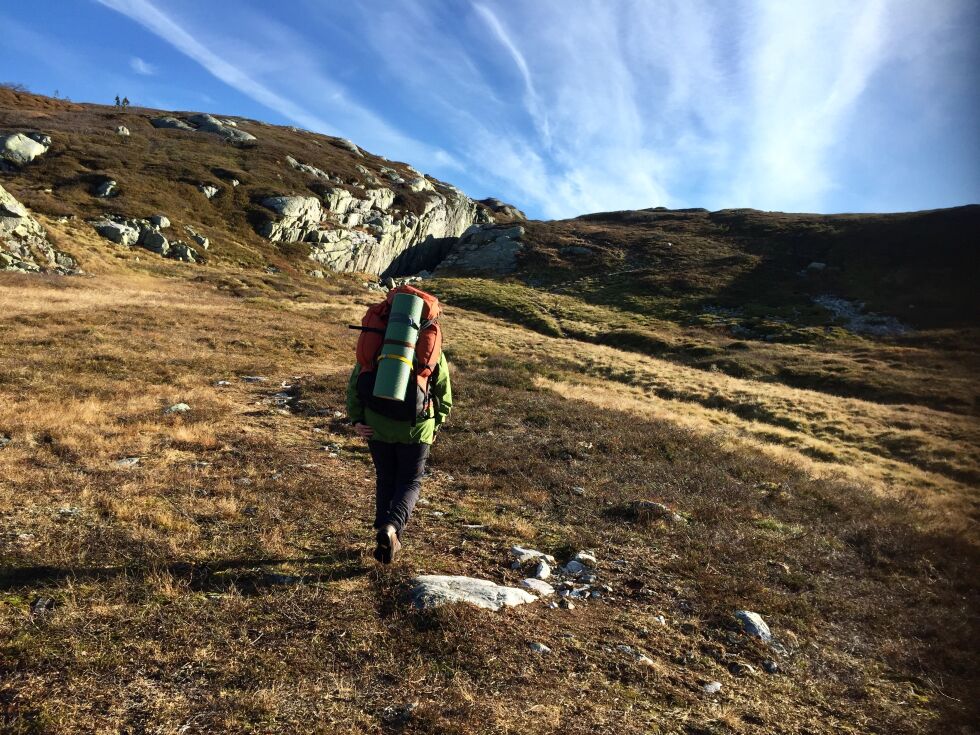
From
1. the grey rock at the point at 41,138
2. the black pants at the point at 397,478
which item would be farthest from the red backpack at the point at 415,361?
the grey rock at the point at 41,138

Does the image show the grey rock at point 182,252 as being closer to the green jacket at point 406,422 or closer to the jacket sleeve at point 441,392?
the green jacket at point 406,422

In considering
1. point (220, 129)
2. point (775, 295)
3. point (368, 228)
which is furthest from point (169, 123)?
point (775, 295)

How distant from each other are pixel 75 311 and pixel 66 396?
1477cm

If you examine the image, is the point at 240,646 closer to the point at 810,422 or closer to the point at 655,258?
the point at 810,422

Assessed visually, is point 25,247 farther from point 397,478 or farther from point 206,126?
point 206,126

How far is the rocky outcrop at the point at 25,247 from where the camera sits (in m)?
31.8

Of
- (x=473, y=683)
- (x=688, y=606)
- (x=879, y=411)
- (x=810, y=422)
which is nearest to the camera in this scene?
(x=473, y=683)

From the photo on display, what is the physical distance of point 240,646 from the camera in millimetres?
3920

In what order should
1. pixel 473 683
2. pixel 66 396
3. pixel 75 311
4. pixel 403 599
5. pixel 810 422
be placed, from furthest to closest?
pixel 810 422 < pixel 75 311 < pixel 66 396 < pixel 403 599 < pixel 473 683

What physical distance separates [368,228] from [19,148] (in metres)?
38.8

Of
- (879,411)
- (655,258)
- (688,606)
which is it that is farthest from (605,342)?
(688,606)

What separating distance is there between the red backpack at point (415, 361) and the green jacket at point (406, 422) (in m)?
0.08

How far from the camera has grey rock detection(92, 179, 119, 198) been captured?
50719mm

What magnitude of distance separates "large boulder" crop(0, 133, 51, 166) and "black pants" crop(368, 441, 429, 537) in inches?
2761
